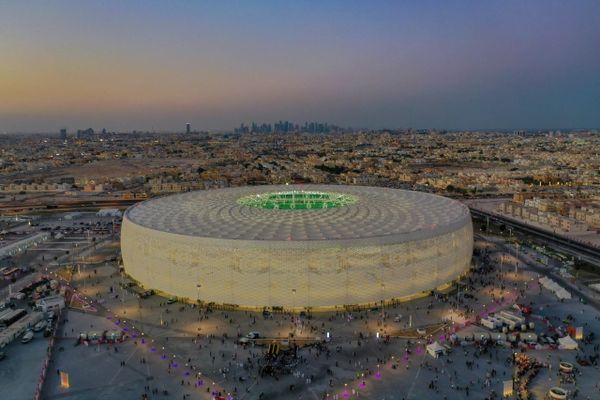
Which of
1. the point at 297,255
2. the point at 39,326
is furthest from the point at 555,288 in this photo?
the point at 39,326

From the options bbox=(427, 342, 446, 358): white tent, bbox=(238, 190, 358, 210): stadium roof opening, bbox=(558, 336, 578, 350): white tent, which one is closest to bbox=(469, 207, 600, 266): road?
bbox=(558, 336, 578, 350): white tent

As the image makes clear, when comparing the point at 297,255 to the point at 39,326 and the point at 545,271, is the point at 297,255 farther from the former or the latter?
the point at 545,271

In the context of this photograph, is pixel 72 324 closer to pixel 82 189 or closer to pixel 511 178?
pixel 82 189

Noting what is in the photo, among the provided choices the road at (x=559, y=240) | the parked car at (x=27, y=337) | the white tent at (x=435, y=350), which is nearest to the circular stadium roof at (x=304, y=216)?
the white tent at (x=435, y=350)

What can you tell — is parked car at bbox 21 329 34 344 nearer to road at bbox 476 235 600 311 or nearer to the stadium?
the stadium

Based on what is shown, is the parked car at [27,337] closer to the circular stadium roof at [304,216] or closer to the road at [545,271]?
the circular stadium roof at [304,216]
